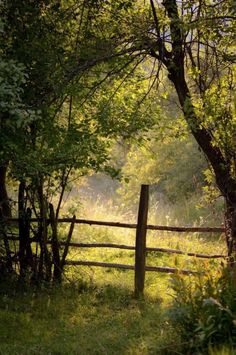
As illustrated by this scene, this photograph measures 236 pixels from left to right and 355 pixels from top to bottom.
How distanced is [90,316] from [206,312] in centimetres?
246

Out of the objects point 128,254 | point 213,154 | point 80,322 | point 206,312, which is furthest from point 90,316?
point 128,254

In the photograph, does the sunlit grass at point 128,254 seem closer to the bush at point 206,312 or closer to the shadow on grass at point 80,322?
the bush at point 206,312

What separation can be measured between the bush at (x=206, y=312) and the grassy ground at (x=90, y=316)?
164mm

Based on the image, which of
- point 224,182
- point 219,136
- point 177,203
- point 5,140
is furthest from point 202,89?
point 177,203

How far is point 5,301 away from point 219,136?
11.4 ft

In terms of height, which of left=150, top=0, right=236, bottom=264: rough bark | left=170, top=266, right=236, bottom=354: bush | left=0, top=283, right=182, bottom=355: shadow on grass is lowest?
left=0, top=283, right=182, bottom=355: shadow on grass

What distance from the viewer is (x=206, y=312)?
3834mm

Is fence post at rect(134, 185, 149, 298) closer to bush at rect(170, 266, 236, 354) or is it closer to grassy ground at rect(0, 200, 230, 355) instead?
grassy ground at rect(0, 200, 230, 355)

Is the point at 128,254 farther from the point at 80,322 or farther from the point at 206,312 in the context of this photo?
the point at 206,312

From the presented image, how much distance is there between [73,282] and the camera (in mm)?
7121

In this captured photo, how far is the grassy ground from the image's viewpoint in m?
4.75

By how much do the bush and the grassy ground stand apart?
0.54ft

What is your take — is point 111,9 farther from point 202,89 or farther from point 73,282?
point 73,282

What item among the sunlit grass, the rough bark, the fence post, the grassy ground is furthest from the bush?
the fence post
